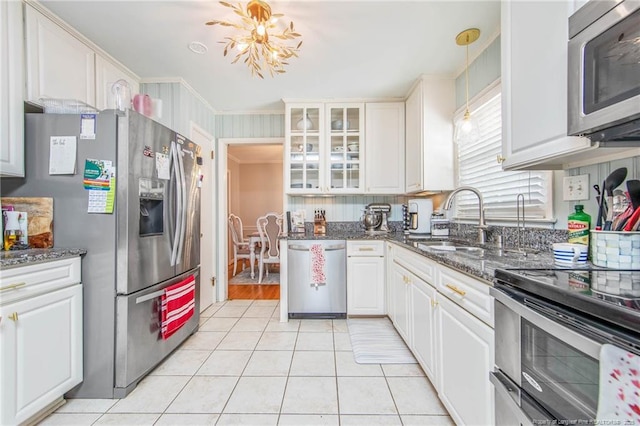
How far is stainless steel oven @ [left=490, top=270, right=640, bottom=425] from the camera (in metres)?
0.58

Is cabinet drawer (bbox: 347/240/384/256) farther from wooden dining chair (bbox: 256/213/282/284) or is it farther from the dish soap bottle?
wooden dining chair (bbox: 256/213/282/284)

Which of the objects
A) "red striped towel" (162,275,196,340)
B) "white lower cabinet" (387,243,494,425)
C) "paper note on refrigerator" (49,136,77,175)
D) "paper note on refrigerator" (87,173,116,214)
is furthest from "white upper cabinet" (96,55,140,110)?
"white lower cabinet" (387,243,494,425)

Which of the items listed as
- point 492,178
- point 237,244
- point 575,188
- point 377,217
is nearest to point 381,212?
point 377,217

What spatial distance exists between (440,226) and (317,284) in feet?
4.41

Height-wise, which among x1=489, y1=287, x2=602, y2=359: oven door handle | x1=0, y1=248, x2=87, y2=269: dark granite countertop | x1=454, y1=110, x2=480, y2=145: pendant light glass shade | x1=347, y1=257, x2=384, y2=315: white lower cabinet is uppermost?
x1=454, y1=110, x2=480, y2=145: pendant light glass shade

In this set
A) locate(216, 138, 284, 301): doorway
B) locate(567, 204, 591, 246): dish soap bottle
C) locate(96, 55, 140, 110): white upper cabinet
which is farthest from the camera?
locate(216, 138, 284, 301): doorway

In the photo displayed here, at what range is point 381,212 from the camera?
3.10m

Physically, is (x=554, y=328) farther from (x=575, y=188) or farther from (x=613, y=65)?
(x=575, y=188)

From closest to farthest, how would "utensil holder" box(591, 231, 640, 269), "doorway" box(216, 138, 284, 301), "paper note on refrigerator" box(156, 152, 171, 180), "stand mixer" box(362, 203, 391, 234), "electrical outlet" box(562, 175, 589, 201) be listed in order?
"utensil holder" box(591, 231, 640, 269), "electrical outlet" box(562, 175, 589, 201), "paper note on refrigerator" box(156, 152, 171, 180), "stand mixer" box(362, 203, 391, 234), "doorway" box(216, 138, 284, 301)

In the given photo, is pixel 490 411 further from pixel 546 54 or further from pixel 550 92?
pixel 546 54

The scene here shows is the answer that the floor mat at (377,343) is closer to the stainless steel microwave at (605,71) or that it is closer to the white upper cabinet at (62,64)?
the stainless steel microwave at (605,71)

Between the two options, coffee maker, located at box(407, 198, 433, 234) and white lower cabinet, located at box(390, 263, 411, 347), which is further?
coffee maker, located at box(407, 198, 433, 234)

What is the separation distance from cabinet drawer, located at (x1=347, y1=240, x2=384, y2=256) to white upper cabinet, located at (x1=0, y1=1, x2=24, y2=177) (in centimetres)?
244

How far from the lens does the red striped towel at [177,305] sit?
6.15 ft
